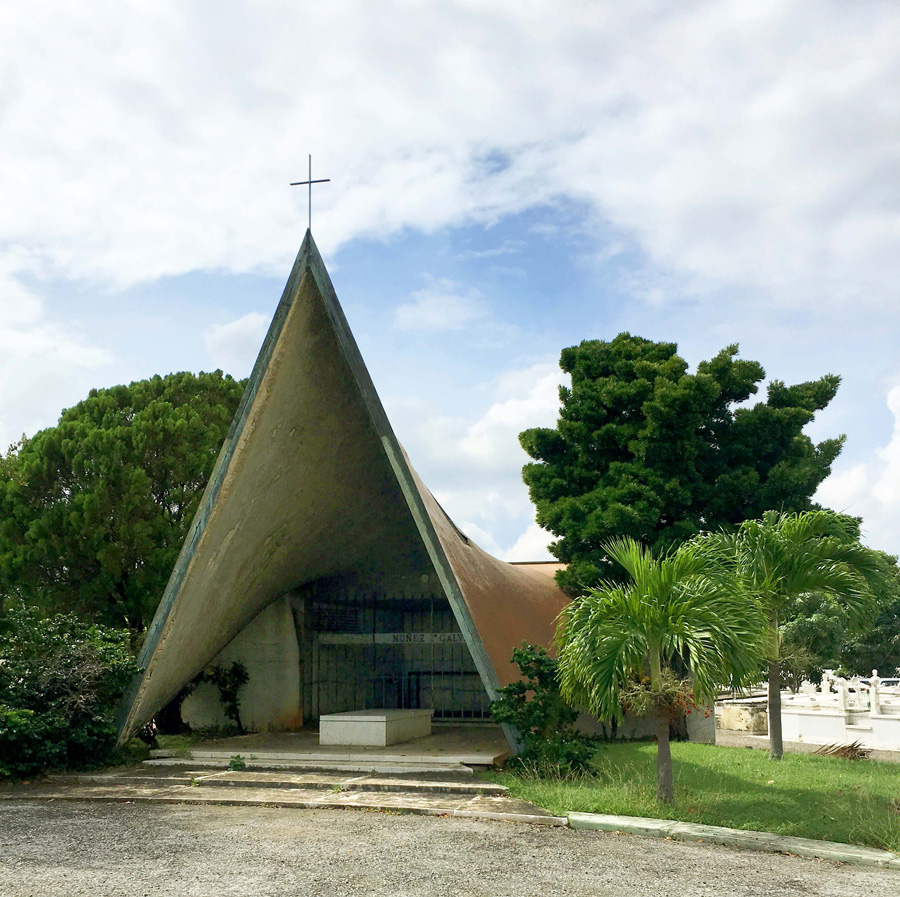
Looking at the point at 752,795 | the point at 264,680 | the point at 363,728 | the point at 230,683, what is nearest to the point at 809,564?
the point at 752,795

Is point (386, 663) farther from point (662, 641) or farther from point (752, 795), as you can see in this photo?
point (662, 641)

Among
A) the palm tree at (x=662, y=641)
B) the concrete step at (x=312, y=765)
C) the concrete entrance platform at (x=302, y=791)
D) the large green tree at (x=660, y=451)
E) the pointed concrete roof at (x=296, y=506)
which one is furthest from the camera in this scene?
the large green tree at (x=660, y=451)

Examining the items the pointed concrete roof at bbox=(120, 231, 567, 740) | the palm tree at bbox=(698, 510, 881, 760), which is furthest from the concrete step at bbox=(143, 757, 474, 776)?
the palm tree at bbox=(698, 510, 881, 760)

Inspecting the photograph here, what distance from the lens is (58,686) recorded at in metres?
13.5

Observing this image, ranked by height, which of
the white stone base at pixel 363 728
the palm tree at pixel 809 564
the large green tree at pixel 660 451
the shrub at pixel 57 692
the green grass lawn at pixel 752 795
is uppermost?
the large green tree at pixel 660 451

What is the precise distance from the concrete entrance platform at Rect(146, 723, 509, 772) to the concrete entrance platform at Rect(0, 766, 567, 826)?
0.54 metres

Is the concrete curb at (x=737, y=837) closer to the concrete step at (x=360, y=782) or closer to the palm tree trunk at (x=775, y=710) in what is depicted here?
the concrete step at (x=360, y=782)

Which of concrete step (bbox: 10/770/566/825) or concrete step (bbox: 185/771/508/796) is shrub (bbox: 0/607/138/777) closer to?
concrete step (bbox: 10/770/566/825)

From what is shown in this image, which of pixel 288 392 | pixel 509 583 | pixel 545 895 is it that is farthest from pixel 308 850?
pixel 509 583

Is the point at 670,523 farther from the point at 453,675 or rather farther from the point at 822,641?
the point at 822,641

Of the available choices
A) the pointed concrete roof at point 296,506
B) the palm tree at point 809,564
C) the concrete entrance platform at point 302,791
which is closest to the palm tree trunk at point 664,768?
the concrete entrance platform at point 302,791

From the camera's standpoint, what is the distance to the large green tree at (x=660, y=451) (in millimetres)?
19391

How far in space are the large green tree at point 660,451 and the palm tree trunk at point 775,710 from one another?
4.13 m

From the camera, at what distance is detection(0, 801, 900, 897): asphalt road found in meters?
7.13
